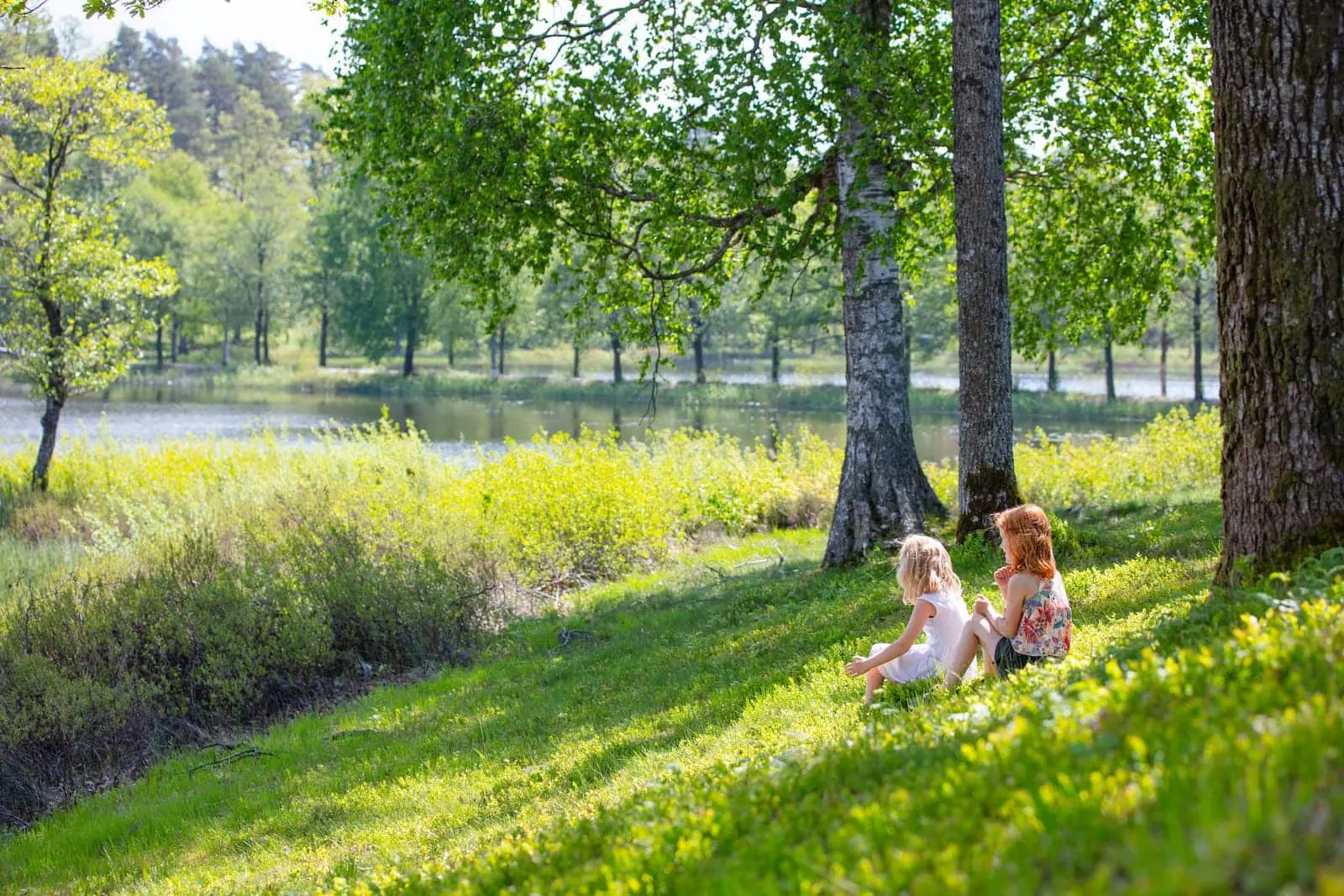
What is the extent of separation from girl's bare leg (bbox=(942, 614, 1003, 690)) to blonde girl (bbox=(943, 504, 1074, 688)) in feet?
0.04

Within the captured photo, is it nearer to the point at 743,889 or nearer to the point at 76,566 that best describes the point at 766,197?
the point at 76,566

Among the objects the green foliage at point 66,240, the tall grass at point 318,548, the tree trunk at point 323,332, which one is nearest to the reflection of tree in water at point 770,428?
the tall grass at point 318,548

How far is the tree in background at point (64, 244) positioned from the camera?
64.9 feet

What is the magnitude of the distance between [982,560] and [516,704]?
4.47 metres

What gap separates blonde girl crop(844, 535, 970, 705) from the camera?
633 centimetres

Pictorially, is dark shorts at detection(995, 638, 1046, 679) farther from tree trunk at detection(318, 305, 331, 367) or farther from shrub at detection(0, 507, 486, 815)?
tree trunk at detection(318, 305, 331, 367)

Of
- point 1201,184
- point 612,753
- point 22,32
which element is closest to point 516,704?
point 612,753

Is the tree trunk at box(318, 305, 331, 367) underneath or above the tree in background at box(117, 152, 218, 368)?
underneath

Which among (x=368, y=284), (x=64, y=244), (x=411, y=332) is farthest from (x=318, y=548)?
(x=368, y=284)

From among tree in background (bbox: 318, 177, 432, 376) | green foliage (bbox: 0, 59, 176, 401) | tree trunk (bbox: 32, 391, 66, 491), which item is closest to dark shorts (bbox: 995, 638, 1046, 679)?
green foliage (bbox: 0, 59, 176, 401)

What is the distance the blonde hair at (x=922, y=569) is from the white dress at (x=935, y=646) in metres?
0.05

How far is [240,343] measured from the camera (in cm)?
7938

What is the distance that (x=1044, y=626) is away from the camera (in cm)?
584

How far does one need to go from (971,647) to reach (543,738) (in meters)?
3.31
